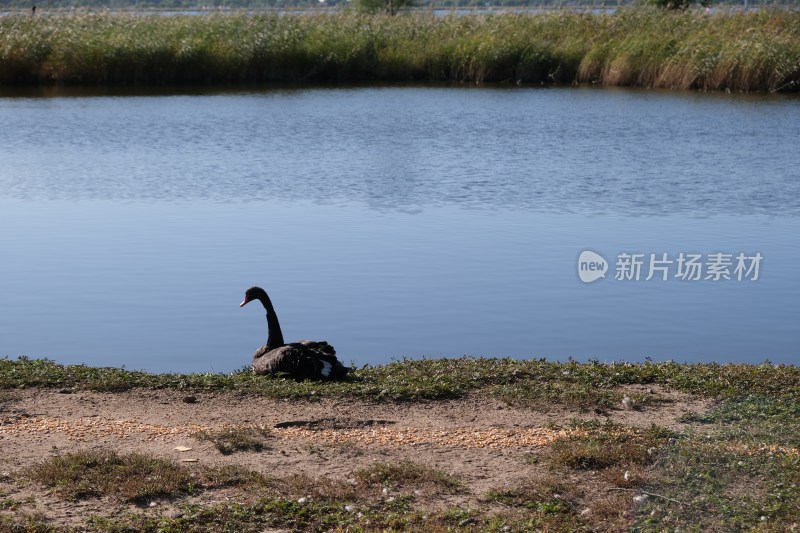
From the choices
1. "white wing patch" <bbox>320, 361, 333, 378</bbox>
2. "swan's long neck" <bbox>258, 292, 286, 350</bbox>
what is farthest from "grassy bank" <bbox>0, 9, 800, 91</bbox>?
"white wing patch" <bbox>320, 361, 333, 378</bbox>

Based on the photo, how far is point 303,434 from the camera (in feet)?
23.4

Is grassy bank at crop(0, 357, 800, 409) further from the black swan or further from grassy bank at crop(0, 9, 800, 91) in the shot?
grassy bank at crop(0, 9, 800, 91)

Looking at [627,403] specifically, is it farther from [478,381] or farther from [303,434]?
[303,434]

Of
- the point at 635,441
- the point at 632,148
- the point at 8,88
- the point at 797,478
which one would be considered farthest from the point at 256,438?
the point at 8,88

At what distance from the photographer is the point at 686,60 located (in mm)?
31547

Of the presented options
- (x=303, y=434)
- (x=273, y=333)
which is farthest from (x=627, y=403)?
(x=273, y=333)

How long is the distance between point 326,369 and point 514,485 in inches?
104

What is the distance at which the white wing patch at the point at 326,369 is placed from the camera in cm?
847

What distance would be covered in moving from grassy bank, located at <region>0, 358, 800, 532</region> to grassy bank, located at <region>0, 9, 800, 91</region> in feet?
83.8

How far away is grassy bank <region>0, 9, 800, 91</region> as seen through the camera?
32.7 meters

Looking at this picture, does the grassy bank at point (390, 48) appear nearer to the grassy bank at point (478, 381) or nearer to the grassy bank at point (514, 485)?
the grassy bank at point (478, 381)

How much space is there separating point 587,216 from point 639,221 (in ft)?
2.64

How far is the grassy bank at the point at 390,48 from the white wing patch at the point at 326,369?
24.9 metres

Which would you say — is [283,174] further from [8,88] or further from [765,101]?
[8,88]
